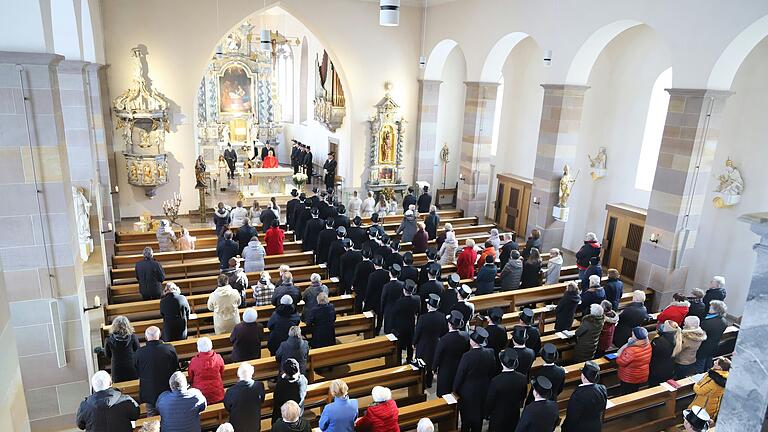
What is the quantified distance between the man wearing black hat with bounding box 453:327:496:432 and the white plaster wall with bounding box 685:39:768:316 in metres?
6.76

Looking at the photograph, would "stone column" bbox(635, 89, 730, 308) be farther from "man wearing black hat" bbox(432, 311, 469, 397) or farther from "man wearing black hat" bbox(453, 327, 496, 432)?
"man wearing black hat" bbox(453, 327, 496, 432)

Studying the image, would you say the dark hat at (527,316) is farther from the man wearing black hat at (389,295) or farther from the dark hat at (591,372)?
the man wearing black hat at (389,295)

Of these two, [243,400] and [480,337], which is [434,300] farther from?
[243,400]

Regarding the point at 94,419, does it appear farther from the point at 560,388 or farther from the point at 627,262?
the point at 627,262

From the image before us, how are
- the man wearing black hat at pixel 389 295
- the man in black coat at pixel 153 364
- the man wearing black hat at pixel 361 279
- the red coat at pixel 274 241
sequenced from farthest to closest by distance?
the red coat at pixel 274 241, the man wearing black hat at pixel 361 279, the man wearing black hat at pixel 389 295, the man in black coat at pixel 153 364

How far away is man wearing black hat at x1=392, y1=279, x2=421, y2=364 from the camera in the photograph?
725 cm

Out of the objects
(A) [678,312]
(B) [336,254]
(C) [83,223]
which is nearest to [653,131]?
(A) [678,312]

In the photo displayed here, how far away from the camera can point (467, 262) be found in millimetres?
9789

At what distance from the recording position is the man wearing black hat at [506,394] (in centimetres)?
530

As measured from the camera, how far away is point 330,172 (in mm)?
18016

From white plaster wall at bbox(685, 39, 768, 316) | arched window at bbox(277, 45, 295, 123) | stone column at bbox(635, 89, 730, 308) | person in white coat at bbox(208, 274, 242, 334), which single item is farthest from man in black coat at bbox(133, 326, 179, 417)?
arched window at bbox(277, 45, 295, 123)

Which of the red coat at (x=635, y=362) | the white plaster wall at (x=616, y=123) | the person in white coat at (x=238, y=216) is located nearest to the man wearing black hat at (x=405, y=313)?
the red coat at (x=635, y=362)

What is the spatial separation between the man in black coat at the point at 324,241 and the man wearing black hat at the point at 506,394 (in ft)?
17.5

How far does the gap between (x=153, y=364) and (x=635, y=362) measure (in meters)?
5.71
